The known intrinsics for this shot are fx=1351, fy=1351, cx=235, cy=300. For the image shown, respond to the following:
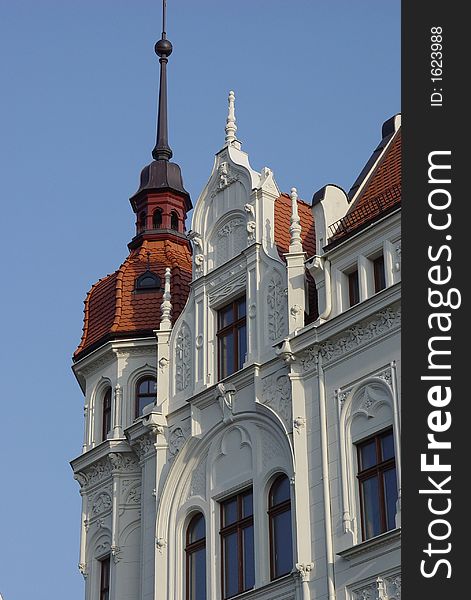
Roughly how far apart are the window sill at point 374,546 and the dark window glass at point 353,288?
4.97 metres

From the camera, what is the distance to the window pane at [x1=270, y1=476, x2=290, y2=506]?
25.2m

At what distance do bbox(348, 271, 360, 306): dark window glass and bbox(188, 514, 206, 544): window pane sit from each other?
17.8 feet

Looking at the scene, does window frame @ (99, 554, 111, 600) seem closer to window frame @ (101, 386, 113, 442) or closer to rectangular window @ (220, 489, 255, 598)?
window frame @ (101, 386, 113, 442)

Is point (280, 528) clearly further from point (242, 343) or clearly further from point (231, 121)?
point (231, 121)

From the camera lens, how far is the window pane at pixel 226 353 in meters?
27.8

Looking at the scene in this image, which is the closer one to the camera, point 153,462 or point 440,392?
point 440,392

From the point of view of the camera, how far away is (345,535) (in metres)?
23.2

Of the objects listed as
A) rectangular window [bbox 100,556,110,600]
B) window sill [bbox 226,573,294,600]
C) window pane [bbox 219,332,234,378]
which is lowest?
window sill [bbox 226,573,294,600]

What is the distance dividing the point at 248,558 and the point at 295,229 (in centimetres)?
665

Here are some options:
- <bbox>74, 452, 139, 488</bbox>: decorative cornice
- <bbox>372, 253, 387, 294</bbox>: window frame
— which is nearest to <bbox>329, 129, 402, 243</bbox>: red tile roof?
<bbox>372, 253, 387, 294</bbox>: window frame

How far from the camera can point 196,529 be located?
2709 cm

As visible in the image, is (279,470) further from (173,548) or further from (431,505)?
(431,505)

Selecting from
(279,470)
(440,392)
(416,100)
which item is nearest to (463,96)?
(416,100)

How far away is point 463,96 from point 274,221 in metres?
11.8
